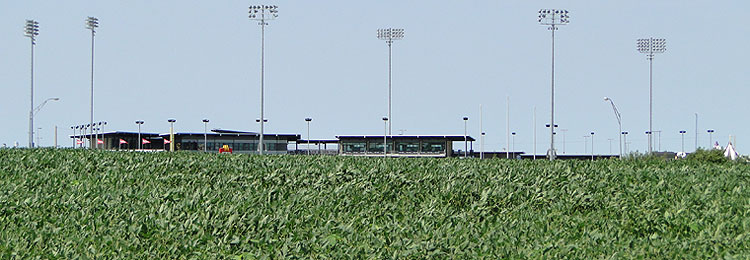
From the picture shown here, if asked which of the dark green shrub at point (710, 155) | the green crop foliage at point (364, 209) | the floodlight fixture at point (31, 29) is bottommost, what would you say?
the green crop foliage at point (364, 209)

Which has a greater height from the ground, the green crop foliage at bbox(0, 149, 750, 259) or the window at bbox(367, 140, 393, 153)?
the window at bbox(367, 140, 393, 153)

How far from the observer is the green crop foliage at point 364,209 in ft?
42.6

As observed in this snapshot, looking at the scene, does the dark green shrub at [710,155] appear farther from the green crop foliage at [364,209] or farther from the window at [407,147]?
the window at [407,147]

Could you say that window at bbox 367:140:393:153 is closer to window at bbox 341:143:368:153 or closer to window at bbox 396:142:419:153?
window at bbox 341:143:368:153

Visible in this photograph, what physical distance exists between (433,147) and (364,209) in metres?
87.9

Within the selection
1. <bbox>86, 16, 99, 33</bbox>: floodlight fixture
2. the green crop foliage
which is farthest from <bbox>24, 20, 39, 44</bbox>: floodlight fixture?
the green crop foliage

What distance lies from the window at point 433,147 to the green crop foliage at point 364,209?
255 feet

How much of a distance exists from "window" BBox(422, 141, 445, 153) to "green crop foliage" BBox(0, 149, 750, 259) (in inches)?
3065

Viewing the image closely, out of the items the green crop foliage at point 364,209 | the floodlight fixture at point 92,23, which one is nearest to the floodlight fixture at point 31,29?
the floodlight fixture at point 92,23

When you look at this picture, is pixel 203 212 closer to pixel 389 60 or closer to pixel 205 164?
pixel 205 164

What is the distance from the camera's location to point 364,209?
61.0ft

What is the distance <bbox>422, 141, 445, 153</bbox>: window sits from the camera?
10575 cm

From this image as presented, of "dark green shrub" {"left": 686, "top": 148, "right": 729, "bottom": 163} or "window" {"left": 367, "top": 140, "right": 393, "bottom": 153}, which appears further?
"window" {"left": 367, "top": 140, "right": 393, "bottom": 153}

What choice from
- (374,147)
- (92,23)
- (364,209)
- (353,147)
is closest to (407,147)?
(374,147)
